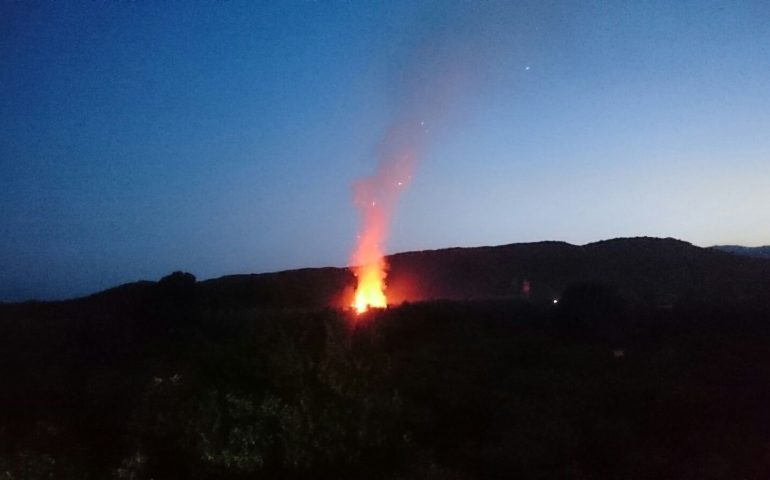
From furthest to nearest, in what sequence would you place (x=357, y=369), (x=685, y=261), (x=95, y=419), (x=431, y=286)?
1. (x=685, y=261)
2. (x=431, y=286)
3. (x=95, y=419)
4. (x=357, y=369)

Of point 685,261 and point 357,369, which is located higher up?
point 685,261

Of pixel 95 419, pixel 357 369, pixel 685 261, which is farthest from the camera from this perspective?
pixel 685 261

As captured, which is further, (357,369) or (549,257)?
(549,257)

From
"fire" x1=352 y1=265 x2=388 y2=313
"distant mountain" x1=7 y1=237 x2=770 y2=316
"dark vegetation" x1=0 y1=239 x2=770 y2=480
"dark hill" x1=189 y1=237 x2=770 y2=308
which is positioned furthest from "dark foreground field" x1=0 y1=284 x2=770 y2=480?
"dark hill" x1=189 y1=237 x2=770 y2=308

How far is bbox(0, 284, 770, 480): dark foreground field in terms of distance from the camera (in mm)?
12305

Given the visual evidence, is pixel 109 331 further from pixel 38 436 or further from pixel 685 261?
pixel 685 261

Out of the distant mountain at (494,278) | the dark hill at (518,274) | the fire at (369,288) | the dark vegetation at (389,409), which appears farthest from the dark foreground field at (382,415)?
the dark hill at (518,274)

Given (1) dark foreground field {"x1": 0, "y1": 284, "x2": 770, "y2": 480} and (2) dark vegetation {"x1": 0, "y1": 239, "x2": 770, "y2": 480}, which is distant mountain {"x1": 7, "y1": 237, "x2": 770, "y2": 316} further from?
(1) dark foreground field {"x1": 0, "y1": 284, "x2": 770, "y2": 480}

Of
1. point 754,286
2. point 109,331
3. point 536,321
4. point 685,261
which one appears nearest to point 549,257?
point 685,261

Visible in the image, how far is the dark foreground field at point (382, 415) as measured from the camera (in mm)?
12305

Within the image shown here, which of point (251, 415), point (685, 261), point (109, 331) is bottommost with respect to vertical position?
point (251, 415)

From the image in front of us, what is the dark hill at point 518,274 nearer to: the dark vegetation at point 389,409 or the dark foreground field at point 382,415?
the dark vegetation at point 389,409

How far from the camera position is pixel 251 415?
42.3 feet

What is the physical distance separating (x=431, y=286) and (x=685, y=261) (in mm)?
22131
